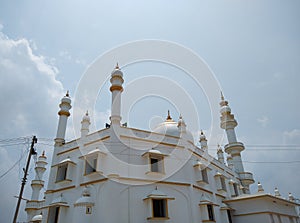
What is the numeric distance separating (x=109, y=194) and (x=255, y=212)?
10959 mm

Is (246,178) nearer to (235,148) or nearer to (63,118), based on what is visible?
(235,148)

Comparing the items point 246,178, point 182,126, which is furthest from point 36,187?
point 246,178

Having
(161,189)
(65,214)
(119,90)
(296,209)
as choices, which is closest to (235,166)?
(296,209)

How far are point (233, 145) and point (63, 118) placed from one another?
55.8 ft

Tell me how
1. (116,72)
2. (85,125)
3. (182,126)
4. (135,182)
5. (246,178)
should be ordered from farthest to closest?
1. (246,178)
2. (85,125)
3. (182,126)
4. (116,72)
5. (135,182)

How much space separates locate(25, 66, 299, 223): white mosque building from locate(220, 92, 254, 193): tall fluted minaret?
5536mm

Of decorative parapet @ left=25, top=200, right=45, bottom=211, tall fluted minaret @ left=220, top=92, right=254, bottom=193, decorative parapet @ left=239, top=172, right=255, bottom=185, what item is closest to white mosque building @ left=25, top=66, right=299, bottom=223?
decorative parapet @ left=239, top=172, right=255, bottom=185

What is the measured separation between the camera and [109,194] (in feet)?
40.3

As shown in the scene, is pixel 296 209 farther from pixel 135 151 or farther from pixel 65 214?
pixel 65 214

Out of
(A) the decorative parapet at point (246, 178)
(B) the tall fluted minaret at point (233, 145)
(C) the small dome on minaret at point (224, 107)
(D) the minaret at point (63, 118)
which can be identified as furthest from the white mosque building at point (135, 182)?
(C) the small dome on minaret at point (224, 107)

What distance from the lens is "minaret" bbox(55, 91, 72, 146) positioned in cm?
1689

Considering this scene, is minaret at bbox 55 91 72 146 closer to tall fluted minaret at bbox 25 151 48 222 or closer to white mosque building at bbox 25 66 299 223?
white mosque building at bbox 25 66 299 223

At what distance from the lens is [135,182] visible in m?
13.1

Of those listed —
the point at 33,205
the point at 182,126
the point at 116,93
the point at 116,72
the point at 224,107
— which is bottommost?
the point at 33,205
